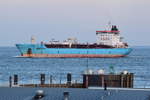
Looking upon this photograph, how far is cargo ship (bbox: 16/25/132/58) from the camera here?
147 meters

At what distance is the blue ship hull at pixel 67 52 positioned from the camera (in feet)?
481

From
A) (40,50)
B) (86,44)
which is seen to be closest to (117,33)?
(86,44)

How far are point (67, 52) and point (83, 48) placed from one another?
3.89 meters

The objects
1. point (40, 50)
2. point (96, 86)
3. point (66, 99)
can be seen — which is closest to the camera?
point (66, 99)

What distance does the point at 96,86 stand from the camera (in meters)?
34.9

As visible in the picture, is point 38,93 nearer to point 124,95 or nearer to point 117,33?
point 124,95

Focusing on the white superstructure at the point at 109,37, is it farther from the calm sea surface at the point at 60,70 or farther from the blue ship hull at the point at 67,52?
the calm sea surface at the point at 60,70

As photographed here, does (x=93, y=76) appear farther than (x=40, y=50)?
No

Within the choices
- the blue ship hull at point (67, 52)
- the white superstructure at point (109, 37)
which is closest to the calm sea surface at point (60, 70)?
the blue ship hull at point (67, 52)

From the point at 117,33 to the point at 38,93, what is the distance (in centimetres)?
12357

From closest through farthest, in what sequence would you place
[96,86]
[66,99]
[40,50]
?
[66,99]
[96,86]
[40,50]

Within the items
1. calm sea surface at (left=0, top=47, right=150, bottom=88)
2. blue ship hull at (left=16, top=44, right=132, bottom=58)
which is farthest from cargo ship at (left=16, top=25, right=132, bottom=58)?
calm sea surface at (left=0, top=47, right=150, bottom=88)

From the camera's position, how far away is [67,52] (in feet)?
485

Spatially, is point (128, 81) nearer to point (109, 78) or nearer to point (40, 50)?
point (109, 78)
